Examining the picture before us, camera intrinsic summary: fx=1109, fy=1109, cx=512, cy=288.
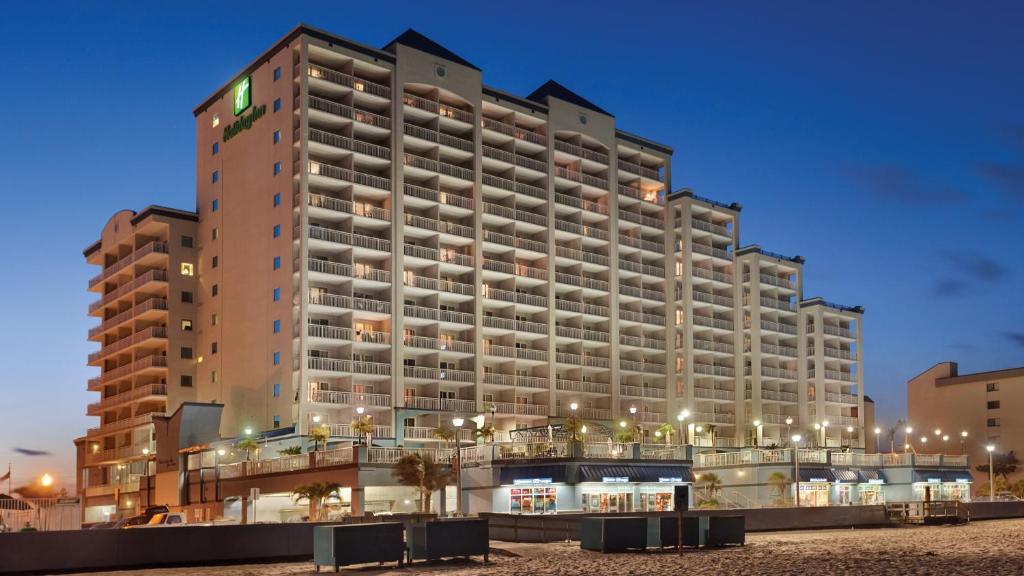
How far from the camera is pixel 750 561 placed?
1200 inches

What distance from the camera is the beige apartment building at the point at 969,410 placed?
4990 inches

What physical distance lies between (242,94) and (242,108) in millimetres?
1120

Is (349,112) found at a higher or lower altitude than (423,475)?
higher

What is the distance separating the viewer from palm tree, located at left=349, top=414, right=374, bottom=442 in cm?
6888

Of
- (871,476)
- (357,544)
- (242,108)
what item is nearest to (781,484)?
(871,476)

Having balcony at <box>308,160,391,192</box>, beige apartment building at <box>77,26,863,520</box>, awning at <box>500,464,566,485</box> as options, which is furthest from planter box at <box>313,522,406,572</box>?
balcony at <box>308,160,391,192</box>

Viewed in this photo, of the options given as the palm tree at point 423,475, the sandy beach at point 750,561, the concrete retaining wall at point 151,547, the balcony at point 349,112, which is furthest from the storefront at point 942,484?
the concrete retaining wall at point 151,547

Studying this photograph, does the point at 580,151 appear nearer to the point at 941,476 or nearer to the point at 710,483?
the point at 710,483

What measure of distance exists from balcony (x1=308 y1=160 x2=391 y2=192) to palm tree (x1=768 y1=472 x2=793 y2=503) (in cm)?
3391

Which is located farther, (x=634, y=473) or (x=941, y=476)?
(x=941, y=476)

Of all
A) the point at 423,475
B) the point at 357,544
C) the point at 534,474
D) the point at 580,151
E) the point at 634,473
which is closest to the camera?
the point at 357,544

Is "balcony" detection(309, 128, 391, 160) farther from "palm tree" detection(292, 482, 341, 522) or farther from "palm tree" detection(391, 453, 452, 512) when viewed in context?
"palm tree" detection(391, 453, 452, 512)

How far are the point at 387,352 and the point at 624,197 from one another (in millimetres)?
31686

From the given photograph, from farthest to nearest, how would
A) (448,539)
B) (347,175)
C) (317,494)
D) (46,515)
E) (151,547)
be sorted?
(347,175), (317,494), (46,515), (448,539), (151,547)
